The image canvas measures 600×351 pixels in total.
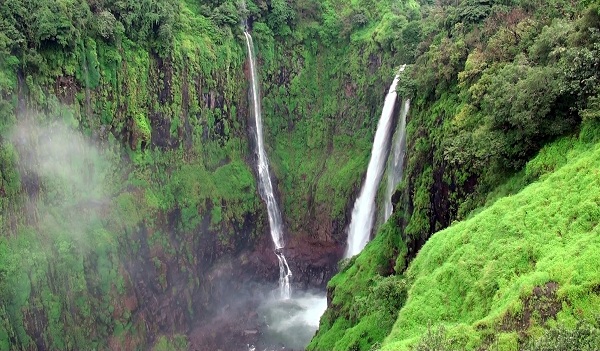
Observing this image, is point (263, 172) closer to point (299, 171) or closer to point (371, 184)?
point (299, 171)

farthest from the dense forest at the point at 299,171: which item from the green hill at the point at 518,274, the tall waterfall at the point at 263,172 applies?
the tall waterfall at the point at 263,172

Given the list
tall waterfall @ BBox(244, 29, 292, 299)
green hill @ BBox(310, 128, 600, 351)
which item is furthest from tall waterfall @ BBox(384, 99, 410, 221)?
tall waterfall @ BBox(244, 29, 292, 299)

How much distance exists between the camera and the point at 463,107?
60.3 feet

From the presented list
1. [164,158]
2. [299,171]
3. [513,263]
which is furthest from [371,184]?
[513,263]

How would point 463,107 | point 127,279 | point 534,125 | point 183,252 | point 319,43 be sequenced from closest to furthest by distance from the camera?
1. point 534,125
2. point 463,107
3. point 127,279
4. point 183,252
5. point 319,43

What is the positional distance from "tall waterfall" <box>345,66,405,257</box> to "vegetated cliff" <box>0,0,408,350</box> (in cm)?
262

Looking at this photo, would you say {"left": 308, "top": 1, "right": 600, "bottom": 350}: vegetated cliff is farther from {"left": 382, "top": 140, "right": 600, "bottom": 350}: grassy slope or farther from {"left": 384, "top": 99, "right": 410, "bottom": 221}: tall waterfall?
{"left": 384, "top": 99, "right": 410, "bottom": 221}: tall waterfall

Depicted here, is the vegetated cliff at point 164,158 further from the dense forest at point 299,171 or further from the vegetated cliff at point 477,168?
the vegetated cliff at point 477,168

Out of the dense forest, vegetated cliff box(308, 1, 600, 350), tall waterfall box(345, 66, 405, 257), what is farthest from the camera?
tall waterfall box(345, 66, 405, 257)

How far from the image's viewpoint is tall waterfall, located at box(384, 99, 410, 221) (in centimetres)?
2570

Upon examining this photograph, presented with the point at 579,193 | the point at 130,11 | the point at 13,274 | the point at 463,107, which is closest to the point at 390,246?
the point at 463,107

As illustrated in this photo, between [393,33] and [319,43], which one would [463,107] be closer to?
[393,33]

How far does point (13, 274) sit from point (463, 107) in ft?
67.4

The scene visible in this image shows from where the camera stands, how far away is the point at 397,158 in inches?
1033
